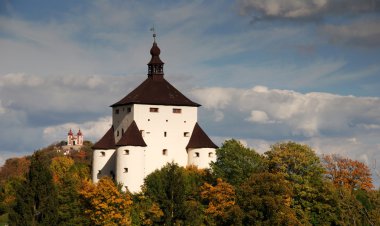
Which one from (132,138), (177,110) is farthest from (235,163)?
(177,110)

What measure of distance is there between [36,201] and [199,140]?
29763 millimetres

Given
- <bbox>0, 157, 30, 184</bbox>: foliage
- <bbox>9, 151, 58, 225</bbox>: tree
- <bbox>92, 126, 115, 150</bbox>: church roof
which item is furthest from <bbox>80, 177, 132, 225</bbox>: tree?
<bbox>0, 157, 30, 184</bbox>: foliage

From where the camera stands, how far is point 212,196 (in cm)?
7412

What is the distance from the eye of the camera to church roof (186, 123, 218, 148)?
290ft

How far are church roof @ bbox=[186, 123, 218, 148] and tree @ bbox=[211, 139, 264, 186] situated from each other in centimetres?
502

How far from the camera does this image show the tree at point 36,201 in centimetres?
6106

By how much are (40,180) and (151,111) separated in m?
27.4

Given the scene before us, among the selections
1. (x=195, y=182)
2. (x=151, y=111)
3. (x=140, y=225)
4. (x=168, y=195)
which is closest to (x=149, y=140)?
(x=151, y=111)

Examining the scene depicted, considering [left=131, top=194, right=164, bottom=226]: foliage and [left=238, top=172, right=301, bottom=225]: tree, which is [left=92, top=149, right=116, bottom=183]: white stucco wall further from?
[left=238, top=172, right=301, bottom=225]: tree

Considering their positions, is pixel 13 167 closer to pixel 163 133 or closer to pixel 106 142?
pixel 106 142

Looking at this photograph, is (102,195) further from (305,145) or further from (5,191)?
(5,191)

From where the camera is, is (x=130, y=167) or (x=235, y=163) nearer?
(x=235, y=163)

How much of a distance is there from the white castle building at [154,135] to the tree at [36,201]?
2202 cm

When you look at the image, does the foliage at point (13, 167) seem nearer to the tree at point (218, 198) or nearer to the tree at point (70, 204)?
the tree at point (70, 204)
